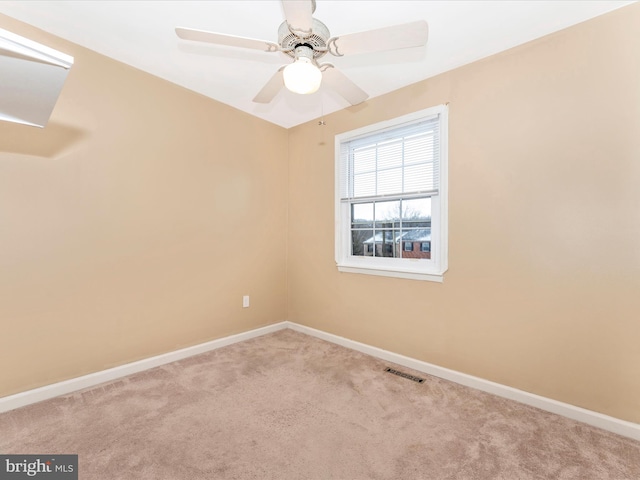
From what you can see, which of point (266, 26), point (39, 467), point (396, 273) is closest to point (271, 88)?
point (266, 26)

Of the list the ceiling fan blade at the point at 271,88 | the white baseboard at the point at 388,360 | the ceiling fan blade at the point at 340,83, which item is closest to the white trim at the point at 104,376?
the white baseboard at the point at 388,360

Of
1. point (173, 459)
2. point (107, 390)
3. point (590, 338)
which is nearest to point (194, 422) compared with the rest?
point (173, 459)

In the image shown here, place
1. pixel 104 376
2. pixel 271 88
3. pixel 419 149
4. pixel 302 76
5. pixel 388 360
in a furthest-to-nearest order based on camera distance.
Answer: pixel 388 360 < pixel 419 149 < pixel 104 376 < pixel 271 88 < pixel 302 76

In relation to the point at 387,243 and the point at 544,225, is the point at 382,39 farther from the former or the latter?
the point at 387,243

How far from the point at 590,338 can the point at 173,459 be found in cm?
254

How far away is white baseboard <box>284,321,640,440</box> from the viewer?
175 centimetres

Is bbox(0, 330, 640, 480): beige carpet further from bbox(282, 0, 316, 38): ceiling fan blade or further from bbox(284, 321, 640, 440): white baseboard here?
bbox(282, 0, 316, 38): ceiling fan blade

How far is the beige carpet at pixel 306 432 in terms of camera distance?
147 centimetres

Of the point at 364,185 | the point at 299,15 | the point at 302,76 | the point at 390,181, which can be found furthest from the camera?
the point at 364,185

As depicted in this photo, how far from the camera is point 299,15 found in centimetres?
133

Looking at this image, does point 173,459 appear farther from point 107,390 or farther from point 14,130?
point 14,130

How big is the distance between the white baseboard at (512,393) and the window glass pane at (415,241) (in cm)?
93

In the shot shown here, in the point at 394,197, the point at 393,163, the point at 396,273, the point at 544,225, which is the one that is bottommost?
the point at 396,273

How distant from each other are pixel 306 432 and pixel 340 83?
84.7 inches
